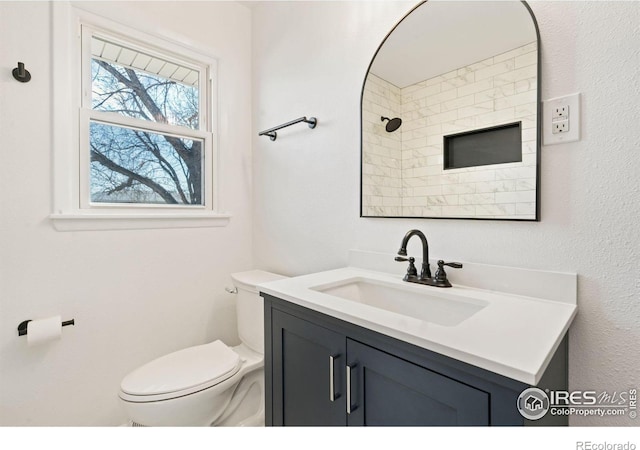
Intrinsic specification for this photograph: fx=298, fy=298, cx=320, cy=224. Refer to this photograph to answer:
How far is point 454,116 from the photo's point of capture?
1077 millimetres

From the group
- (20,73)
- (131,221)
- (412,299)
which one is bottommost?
(412,299)

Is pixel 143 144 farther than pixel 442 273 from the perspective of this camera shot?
Yes

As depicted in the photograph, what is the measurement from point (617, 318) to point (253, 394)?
4.92ft

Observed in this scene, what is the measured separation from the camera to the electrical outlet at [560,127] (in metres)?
0.84

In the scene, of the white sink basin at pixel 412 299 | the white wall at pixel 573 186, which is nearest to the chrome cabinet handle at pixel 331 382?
the white sink basin at pixel 412 299

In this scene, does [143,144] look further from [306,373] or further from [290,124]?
[306,373]

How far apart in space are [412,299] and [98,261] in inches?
57.8

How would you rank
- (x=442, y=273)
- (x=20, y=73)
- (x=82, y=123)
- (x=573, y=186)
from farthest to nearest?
(x=82, y=123) < (x=20, y=73) < (x=442, y=273) < (x=573, y=186)

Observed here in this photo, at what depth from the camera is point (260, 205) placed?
6.35 ft

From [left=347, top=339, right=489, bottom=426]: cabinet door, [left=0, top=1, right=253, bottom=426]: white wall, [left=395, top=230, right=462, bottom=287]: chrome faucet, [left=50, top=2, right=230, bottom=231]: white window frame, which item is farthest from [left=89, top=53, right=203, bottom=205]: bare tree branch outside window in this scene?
[left=347, top=339, right=489, bottom=426]: cabinet door

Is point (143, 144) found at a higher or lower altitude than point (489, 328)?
higher

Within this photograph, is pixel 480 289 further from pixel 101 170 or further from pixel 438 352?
pixel 101 170

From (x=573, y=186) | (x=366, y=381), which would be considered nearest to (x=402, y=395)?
(x=366, y=381)
